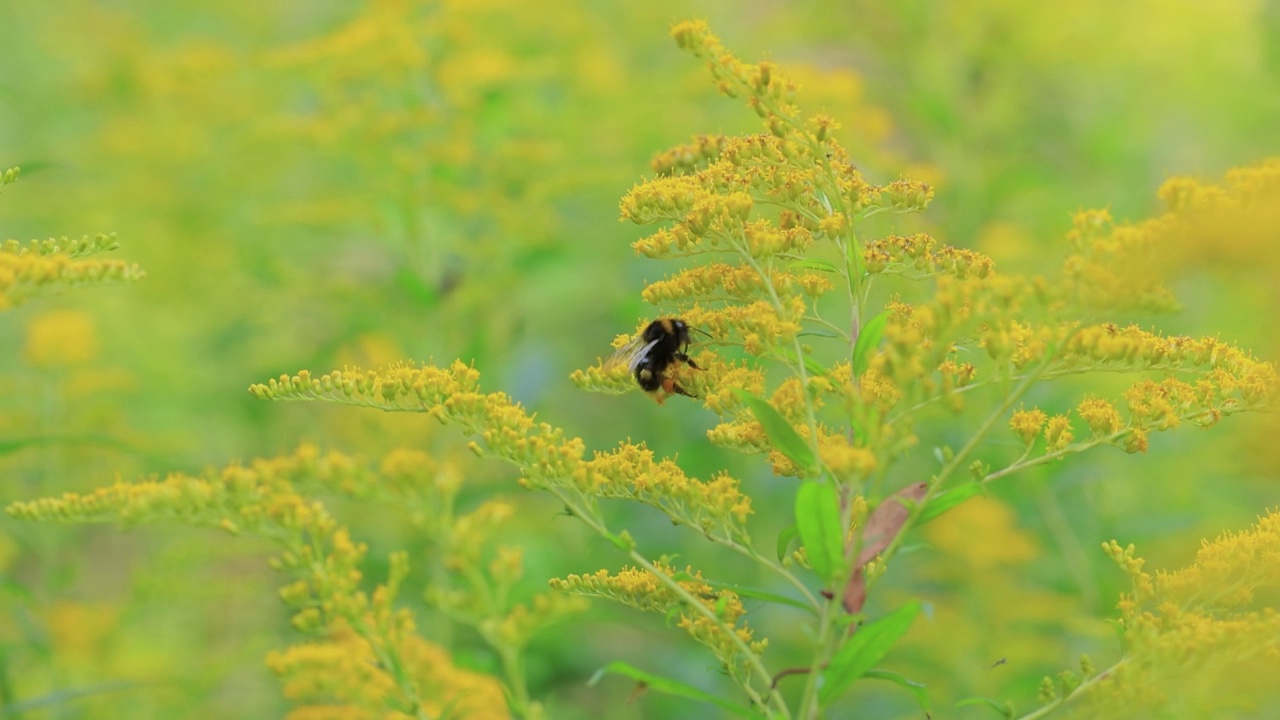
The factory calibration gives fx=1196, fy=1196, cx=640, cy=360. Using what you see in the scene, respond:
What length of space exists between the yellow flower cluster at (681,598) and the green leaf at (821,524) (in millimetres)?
220

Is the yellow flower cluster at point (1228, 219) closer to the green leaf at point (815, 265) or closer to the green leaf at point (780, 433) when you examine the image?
the green leaf at point (815, 265)

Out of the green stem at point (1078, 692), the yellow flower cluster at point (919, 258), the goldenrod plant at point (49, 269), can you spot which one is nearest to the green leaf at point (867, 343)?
the yellow flower cluster at point (919, 258)

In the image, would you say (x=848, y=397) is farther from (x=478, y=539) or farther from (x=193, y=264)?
(x=193, y=264)

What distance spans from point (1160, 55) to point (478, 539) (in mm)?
5439

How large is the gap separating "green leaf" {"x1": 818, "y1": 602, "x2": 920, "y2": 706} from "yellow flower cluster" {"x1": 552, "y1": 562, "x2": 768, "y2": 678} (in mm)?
162

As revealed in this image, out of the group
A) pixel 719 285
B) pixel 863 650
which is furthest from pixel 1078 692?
pixel 719 285

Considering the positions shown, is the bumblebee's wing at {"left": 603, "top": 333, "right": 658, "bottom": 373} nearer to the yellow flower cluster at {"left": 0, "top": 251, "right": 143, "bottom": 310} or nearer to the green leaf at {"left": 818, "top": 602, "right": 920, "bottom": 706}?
the green leaf at {"left": 818, "top": 602, "right": 920, "bottom": 706}

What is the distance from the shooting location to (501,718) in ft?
9.10

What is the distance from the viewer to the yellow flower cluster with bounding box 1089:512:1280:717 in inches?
76.2

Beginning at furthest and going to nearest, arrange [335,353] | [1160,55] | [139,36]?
[139,36] < [1160,55] < [335,353]

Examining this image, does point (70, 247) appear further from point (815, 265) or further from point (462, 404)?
point (815, 265)

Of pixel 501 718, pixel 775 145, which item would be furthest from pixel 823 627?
pixel 501 718

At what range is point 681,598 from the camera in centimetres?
204

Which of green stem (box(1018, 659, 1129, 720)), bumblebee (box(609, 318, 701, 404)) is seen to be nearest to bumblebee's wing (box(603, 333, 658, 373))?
bumblebee (box(609, 318, 701, 404))
